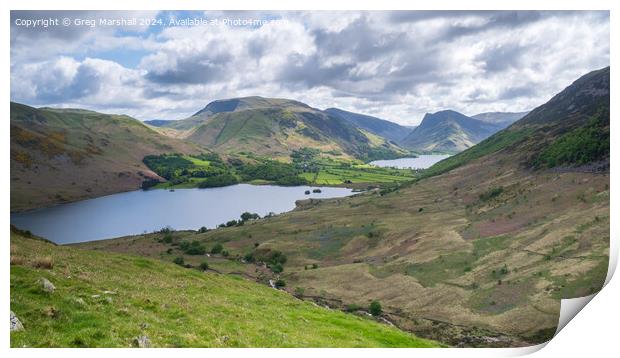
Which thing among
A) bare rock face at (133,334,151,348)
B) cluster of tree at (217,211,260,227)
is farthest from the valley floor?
bare rock face at (133,334,151,348)

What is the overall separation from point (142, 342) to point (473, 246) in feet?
209

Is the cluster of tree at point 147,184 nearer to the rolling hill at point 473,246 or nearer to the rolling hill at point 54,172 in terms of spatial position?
the rolling hill at point 54,172

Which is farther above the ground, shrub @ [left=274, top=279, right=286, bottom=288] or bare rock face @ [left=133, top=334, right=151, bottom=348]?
bare rock face @ [left=133, top=334, right=151, bottom=348]

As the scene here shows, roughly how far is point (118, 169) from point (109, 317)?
173373 mm

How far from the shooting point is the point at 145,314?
25.1 meters

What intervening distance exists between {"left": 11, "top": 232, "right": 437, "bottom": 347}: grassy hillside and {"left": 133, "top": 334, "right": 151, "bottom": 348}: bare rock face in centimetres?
23

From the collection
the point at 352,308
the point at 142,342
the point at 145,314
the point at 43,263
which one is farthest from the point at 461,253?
the point at 142,342

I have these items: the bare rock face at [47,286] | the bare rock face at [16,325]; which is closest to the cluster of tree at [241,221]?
the bare rock face at [47,286]

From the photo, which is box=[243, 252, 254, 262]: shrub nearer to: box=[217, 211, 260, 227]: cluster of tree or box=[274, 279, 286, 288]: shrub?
box=[274, 279, 286, 288]: shrub

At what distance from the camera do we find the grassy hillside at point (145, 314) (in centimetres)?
2156

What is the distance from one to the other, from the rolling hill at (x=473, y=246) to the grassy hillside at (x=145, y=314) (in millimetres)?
21702

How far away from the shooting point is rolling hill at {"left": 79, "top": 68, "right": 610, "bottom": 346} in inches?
2056

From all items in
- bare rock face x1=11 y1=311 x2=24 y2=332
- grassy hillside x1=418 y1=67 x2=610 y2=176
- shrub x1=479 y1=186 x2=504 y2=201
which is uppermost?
grassy hillside x1=418 y1=67 x2=610 y2=176

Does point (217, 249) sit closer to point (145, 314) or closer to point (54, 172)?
point (54, 172)
